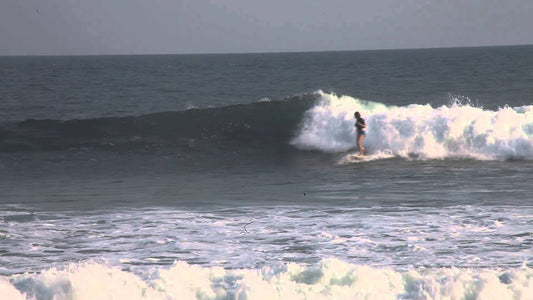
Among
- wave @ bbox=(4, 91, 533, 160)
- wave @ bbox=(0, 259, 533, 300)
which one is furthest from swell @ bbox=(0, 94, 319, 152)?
wave @ bbox=(0, 259, 533, 300)

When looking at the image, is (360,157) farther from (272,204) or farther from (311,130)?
(272,204)

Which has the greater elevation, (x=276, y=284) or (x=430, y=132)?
(x=430, y=132)

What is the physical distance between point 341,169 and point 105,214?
23.2 feet

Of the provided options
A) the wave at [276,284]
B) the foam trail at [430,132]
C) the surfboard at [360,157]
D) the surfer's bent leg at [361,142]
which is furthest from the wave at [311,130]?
the wave at [276,284]

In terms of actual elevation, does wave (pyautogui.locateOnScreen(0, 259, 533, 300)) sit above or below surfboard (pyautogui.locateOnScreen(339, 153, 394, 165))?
below

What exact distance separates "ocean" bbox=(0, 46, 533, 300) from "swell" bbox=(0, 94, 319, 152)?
0.08m

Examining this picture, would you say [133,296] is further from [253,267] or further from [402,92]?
[402,92]

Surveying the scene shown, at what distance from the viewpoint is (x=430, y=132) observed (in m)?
20.3

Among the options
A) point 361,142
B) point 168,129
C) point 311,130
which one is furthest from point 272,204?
point 168,129

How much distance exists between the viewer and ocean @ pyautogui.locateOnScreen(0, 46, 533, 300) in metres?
7.06

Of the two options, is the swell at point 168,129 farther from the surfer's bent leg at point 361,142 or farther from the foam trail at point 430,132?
the surfer's bent leg at point 361,142

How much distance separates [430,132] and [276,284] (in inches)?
558

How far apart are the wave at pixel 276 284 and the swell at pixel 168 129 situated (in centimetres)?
1460

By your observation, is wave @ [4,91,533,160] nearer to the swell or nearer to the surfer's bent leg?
the swell
